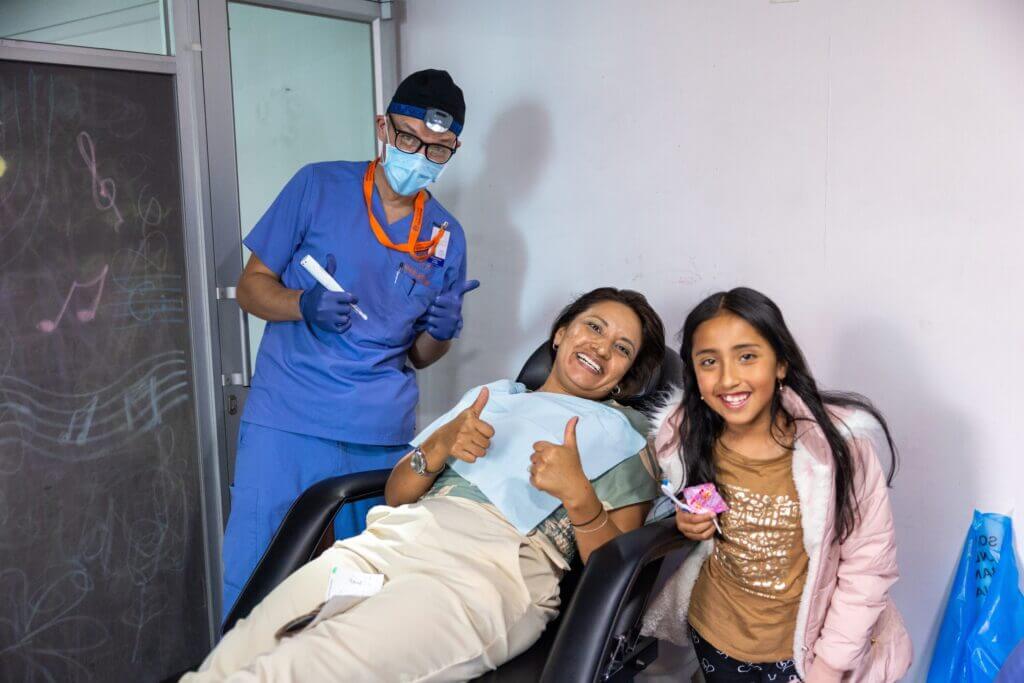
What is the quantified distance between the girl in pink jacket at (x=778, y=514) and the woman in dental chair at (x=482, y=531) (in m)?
0.20

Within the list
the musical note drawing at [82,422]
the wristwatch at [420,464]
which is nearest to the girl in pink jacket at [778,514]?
the wristwatch at [420,464]

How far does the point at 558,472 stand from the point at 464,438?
8.1 inches

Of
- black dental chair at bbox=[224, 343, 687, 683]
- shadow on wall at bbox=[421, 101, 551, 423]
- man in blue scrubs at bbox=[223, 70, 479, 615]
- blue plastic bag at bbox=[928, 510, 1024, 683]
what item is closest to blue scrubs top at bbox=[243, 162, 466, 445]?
man in blue scrubs at bbox=[223, 70, 479, 615]

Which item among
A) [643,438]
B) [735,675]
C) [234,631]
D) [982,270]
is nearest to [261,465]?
[234,631]

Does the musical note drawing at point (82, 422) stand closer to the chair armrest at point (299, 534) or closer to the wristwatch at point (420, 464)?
the chair armrest at point (299, 534)

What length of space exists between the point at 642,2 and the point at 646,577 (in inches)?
58.9

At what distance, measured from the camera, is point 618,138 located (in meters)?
2.57

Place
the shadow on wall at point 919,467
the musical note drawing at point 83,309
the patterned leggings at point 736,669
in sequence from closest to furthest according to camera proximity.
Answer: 1. the patterned leggings at point 736,669
2. the shadow on wall at point 919,467
3. the musical note drawing at point 83,309

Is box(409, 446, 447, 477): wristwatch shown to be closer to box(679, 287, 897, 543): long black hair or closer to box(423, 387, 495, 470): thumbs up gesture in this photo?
box(423, 387, 495, 470): thumbs up gesture

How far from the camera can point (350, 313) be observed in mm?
2213

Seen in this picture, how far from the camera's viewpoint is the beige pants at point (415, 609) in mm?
1542

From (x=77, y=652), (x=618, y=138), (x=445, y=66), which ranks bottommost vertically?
(x=77, y=652)

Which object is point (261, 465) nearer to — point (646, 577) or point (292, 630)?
point (292, 630)

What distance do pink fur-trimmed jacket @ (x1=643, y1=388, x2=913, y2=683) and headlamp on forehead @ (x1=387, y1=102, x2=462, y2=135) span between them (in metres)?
1.02
